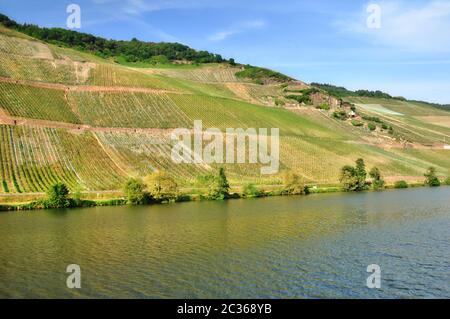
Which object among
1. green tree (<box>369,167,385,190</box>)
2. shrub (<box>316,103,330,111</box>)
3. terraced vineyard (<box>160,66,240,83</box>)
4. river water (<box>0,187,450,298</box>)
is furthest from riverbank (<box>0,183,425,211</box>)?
terraced vineyard (<box>160,66,240,83</box>)

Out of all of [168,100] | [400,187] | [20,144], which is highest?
[168,100]

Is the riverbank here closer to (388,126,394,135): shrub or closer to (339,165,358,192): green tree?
(339,165,358,192): green tree

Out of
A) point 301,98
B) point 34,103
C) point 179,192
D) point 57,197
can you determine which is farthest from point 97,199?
point 301,98

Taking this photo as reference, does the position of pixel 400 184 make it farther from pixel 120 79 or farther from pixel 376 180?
pixel 120 79

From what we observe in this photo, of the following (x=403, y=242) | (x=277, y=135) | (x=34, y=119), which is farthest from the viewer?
(x=277, y=135)

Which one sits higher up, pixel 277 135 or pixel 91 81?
pixel 91 81
